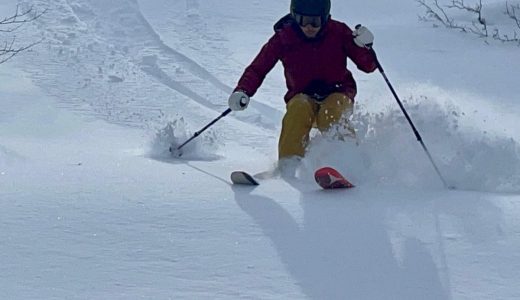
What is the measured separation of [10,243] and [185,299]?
0.87m

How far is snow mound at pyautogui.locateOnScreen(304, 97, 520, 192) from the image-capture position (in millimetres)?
4754

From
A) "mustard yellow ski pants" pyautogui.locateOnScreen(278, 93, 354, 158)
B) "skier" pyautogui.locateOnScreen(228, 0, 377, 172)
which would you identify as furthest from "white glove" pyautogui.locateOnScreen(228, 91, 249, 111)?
"mustard yellow ski pants" pyautogui.locateOnScreen(278, 93, 354, 158)

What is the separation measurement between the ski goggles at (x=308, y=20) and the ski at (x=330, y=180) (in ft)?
3.98

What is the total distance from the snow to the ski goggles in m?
0.60

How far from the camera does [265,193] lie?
15.0ft

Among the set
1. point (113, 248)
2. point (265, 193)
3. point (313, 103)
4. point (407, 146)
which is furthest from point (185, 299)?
point (313, 103)

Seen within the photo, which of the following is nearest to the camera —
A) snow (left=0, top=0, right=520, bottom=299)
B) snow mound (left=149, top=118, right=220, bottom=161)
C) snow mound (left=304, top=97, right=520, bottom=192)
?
snow (left=0, top=0, right=520, bottom=299)

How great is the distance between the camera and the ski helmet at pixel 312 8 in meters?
5.47

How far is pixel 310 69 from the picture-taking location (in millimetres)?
5738

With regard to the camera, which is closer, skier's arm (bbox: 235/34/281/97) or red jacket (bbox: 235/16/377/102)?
red jacket (bbox: 235/16/377/102)

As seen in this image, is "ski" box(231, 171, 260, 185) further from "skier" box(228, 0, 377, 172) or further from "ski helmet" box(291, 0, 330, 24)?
"ski helmet" box(291, 0, 330, 24)

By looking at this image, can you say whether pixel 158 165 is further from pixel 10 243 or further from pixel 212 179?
pixel 10 243

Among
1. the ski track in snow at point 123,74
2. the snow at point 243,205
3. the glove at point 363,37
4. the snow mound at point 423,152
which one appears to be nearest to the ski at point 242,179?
the snow at point 243,205

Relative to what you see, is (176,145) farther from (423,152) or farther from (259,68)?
(423,152)
